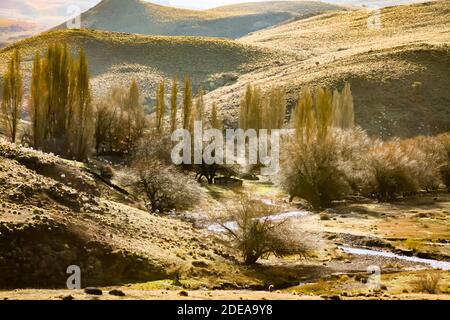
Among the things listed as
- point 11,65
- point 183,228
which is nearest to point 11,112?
point 11,65

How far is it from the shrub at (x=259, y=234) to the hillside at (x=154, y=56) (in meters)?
113

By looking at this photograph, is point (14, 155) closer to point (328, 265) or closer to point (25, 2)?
point (328, 265)

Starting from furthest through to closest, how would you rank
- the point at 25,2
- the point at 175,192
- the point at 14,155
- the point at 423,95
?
the point at 25,2
the point at 423,95
the point at 175,192
the point at 14,155

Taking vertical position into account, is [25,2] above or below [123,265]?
above

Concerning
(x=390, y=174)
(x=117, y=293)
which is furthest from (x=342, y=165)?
(x=117, y=293)

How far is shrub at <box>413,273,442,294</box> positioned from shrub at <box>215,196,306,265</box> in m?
9.42

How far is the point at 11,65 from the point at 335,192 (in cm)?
3753

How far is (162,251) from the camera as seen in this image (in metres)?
44.4

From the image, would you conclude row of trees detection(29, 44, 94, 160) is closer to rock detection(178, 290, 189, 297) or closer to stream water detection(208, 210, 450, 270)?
stream water detection(208, 210, 450, 270)

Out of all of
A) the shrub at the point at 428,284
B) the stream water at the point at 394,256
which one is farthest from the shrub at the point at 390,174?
the shrub at the point at 428,284

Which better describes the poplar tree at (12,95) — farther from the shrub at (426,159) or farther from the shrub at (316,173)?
the shrub at (426,159)

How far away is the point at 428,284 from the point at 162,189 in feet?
94.0

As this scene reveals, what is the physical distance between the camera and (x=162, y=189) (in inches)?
2446

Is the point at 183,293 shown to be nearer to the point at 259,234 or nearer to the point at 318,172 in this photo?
the point at 259,234
